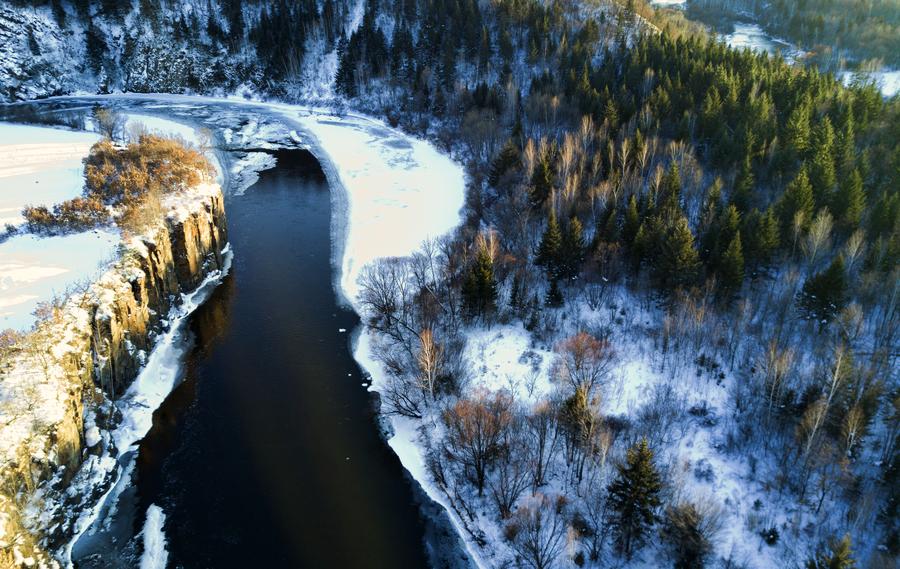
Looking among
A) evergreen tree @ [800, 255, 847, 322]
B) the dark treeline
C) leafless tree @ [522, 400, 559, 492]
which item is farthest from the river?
the dark treeline

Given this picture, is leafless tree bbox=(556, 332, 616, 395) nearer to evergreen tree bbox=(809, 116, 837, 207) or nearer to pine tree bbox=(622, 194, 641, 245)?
pine tree bbox=(622, 194, 641, 245)

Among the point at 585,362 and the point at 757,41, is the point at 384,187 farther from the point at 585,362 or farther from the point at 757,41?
the point at 757,41

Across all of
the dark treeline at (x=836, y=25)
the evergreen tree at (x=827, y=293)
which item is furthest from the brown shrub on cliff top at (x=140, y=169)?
the dark treeline at (x=836, y=25)

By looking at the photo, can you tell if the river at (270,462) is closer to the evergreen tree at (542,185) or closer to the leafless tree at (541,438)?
the leafless tree at (541,438)

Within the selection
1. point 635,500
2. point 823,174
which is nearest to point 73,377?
point 635,500

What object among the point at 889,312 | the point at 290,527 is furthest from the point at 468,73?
the point at 290,527

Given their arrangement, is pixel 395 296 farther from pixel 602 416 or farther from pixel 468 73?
pixel 468 73
